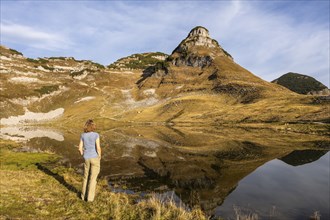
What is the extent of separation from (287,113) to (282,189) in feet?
272

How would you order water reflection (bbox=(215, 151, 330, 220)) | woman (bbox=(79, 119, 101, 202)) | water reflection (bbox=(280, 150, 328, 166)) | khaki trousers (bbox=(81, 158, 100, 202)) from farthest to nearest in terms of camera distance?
A: water reflection (bbox=(280, 150, 328, 166)) → water reflection (bbox=(215, 151, 330, 220)) → khaki trousers (bbox=(81, 158, 100, 202)) → woman (bbox=(79, 119, 101, 202))

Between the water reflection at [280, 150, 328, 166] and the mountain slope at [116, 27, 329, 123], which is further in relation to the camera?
the mountain slope at [116, 27, 329, 123]

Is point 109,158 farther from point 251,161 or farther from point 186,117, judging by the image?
point 186,117

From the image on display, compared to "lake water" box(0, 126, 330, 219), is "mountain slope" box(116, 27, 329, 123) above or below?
above

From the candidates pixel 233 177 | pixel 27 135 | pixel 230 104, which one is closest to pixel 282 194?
pixel 233 177

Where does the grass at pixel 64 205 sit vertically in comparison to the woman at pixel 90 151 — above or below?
below

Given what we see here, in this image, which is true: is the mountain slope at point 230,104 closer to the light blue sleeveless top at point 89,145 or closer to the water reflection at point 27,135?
the water reflection at point 27,135

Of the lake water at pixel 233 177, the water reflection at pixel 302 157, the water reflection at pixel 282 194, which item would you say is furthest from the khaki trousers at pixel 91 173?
the water reflection at pixel 302 157

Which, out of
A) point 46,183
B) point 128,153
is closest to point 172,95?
point 128,153

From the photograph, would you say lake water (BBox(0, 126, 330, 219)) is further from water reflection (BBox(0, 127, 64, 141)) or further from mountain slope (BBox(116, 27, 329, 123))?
mountain slope (BBox(116, 27, 329, 123))

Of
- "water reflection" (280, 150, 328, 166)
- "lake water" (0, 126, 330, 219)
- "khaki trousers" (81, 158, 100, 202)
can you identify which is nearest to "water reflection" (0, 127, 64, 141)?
"lake water" (0, 126, 330, 219)

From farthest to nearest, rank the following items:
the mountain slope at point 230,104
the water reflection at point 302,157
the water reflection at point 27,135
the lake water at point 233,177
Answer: the mountain slope at point 230,104
the water reflection at point 27,135
the water reflection at point 302,157
the lake water at point 233,177

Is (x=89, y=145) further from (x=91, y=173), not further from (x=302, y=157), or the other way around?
(x=302, y=157)

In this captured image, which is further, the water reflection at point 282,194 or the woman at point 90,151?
the water reflection at point 282,194
